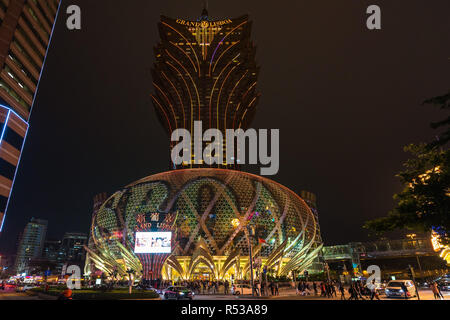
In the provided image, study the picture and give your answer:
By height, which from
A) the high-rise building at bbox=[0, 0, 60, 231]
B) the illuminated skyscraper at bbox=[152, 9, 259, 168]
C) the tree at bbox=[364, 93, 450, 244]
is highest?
the illuminated skyscraper at bbox=[152, 9, 259, 168]

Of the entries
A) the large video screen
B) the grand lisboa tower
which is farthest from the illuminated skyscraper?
the large video screen

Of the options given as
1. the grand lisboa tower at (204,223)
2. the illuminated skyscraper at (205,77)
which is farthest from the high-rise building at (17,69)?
the illuminated skyscraper at (205,77)

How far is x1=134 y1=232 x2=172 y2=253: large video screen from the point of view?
45500 millimetres

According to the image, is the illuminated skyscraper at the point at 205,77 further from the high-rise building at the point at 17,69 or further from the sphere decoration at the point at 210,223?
the high-rise building at the point at 17,69

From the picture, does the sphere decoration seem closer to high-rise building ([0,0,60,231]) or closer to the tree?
high-rise building ([0,0,60,231])

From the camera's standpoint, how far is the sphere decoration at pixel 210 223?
6869cm

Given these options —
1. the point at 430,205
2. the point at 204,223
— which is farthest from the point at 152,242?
the point at 430,205

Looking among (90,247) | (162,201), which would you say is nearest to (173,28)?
(162,201)

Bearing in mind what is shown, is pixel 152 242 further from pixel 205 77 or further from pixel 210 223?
pixel 205 77

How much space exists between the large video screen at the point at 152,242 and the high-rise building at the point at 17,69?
21.2 metres

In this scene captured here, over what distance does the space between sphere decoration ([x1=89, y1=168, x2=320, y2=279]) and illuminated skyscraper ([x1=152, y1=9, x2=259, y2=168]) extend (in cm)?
2838
